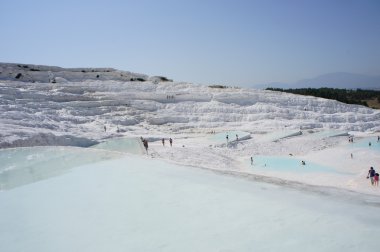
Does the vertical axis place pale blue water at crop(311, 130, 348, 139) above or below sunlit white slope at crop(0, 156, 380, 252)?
below

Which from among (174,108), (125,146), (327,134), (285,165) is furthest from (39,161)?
(174,108)

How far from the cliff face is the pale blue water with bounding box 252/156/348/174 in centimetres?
2218

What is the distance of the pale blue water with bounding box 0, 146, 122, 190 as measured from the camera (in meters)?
7.56

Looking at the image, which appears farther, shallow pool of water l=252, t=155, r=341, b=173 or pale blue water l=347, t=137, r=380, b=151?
pale blue water l=347, t=137, r=380, b=151

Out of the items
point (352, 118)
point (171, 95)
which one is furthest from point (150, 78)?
point (352, 118)

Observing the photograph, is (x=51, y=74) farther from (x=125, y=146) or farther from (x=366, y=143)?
(x=366, y=143)

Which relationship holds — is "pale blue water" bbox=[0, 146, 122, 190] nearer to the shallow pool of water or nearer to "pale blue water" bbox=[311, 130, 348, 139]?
the shallow pool of water

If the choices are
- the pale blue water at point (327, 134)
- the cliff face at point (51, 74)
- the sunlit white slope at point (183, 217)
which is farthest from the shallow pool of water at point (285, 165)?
the cliff face at point (51, 74)

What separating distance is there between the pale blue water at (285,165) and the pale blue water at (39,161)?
9877 mm

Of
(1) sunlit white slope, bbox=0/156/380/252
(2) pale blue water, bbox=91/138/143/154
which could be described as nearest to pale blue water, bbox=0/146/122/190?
(1) sunlit white slope, bbox=0/156/380/252

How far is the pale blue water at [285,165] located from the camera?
17125mm

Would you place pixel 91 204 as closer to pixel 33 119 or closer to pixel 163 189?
pixel 163 189

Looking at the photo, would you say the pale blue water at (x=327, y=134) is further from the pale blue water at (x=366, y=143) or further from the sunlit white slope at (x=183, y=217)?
the sunlit white slope at (x=183, y=217)

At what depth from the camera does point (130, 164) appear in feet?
25.3
